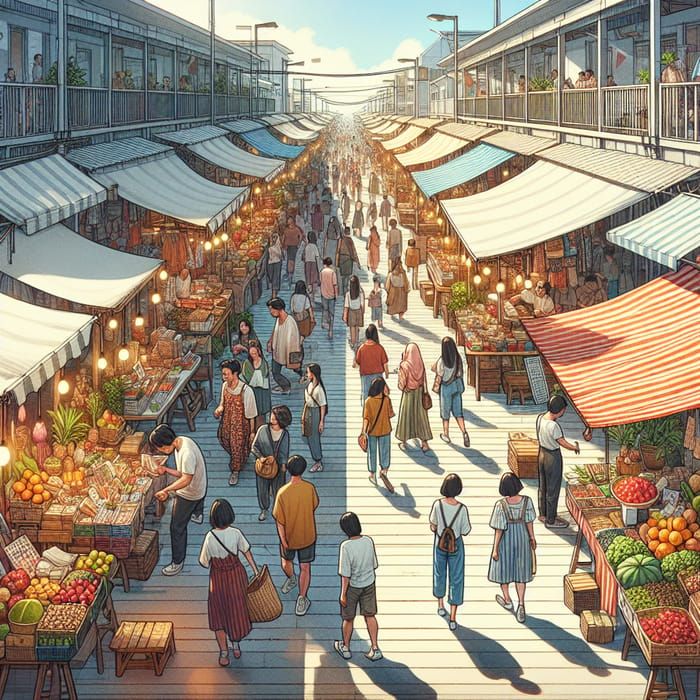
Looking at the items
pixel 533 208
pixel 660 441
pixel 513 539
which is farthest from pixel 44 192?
pixel 660 441

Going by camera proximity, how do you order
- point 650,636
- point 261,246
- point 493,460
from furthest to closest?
point 261,246 → point 493,460 → point 650,636

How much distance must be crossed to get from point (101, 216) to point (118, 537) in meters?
9.79

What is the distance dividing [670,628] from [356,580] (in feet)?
7.81

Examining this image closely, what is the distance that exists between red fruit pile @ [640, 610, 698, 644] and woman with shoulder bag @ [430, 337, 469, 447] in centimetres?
567

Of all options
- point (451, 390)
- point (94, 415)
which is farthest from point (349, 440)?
point (94, 415)

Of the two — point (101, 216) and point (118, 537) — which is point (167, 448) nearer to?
point (118, 537)

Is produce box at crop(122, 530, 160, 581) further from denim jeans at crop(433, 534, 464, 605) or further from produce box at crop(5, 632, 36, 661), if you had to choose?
denim jeans at crop(433, 534, 464, 605)

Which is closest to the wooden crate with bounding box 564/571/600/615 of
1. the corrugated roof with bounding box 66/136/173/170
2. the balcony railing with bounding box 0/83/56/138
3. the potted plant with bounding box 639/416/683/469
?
the potted plant with bounding box 639/416/683/469

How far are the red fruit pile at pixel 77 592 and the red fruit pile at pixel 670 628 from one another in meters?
4.27

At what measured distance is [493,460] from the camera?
1274 centimetres

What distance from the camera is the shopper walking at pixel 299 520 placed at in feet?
28.3

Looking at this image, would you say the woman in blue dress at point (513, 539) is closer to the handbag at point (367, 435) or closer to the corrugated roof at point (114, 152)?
the handbag at point (367, 435)

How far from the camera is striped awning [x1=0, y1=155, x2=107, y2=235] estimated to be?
11.6m

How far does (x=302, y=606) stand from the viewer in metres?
8.85
